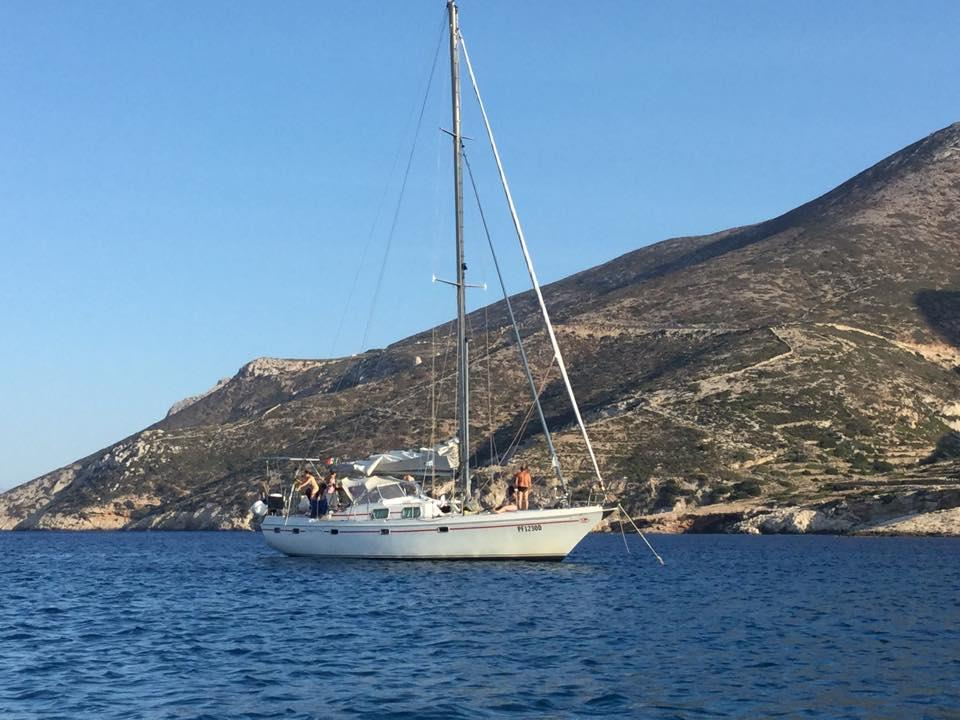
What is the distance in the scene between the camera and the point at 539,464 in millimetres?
91812

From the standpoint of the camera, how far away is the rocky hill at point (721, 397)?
87.4m

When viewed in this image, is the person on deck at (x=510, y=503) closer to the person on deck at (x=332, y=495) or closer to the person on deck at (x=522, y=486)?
the person on deck at (x=522, y=486)

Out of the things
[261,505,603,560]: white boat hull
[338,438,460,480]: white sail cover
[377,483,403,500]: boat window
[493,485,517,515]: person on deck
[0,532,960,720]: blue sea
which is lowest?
[0,532,960,720]: blue sea

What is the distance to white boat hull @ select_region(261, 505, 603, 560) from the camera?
44.6m

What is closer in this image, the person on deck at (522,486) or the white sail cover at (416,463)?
the person on deck at (522,486)

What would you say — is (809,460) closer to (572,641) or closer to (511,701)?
(572,641)

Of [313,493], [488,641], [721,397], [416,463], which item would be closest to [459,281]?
[416,463]

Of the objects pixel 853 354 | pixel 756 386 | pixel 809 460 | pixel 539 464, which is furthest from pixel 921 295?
pixel 539 464

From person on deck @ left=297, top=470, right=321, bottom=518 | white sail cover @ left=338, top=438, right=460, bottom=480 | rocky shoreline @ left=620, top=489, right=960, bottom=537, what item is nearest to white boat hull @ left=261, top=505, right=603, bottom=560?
person on deck @ left=297, top=470, right=321, bottom=518

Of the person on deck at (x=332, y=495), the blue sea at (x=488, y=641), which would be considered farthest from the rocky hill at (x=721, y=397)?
the blue sea at (x=488, y=641)

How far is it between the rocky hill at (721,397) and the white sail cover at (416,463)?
1452 cm

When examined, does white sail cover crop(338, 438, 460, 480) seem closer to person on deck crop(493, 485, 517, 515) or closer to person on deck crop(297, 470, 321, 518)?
person on deck crop(297, 470, 321, 518)

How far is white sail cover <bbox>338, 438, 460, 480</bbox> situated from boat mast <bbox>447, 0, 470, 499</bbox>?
1.34 metres

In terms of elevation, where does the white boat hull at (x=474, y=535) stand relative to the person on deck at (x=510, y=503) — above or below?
below
